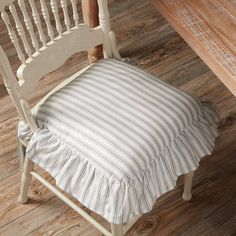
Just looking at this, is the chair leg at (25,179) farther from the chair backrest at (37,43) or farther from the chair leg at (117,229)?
the chair leg at (117,229)

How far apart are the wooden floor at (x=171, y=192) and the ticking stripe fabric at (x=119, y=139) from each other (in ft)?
1.29

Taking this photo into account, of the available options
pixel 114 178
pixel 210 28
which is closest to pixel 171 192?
pixel 114 178

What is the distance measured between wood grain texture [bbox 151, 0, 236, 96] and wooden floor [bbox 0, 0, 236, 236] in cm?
67

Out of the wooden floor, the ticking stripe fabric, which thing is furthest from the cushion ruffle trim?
the wooden floor

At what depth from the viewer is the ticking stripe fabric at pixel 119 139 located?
0.95 m

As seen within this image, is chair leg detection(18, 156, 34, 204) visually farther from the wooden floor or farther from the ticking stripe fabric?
the ticking stripe fabric

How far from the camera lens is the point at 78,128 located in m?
1.00

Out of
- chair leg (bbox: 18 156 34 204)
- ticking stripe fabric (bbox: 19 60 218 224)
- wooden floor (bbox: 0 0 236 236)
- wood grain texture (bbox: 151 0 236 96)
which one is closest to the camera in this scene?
wood grain texture (bbox: 151 0 236 96)

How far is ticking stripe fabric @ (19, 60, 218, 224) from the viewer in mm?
947

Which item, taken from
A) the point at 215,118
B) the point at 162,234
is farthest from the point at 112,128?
the point at 162,234

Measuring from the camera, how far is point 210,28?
0.93 meters

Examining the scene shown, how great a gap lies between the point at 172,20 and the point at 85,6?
2.10 ft

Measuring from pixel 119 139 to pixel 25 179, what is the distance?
472 millimetres

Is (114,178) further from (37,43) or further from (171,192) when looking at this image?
(171,192)
